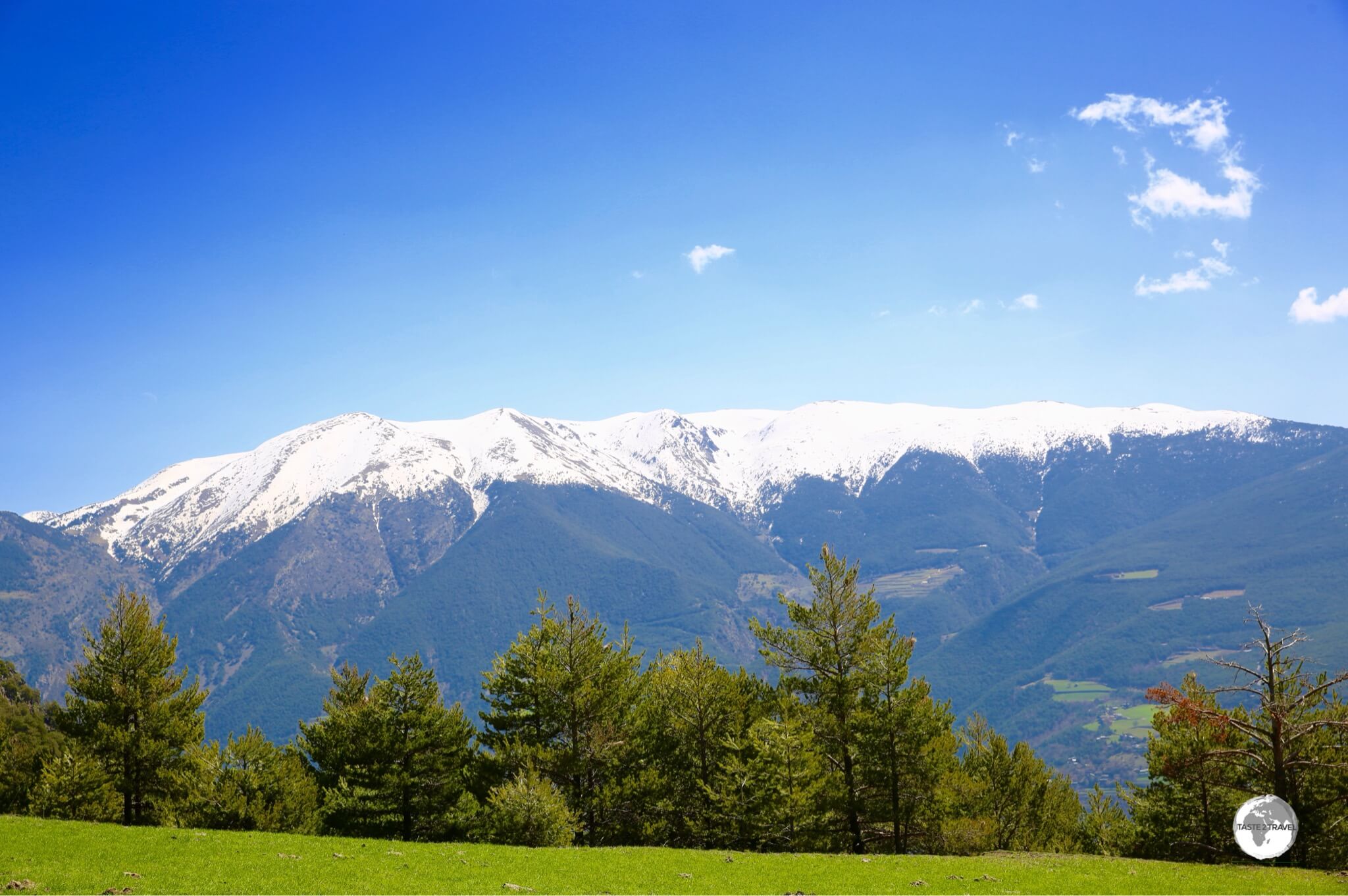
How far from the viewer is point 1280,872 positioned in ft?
113

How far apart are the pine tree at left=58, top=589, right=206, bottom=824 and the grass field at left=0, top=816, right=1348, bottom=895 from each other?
25.5ft

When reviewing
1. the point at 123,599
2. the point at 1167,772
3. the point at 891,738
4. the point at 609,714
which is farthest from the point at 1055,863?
the point at 123,599

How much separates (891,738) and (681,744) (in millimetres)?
12874

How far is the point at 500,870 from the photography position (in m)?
34.3

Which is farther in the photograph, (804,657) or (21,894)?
(804,657)

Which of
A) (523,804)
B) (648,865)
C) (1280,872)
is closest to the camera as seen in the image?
(1280,872)

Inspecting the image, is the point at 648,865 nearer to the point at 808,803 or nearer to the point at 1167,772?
the point at 808,803

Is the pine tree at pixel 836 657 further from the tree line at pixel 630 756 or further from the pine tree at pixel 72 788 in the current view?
the pine tree at pixel 72 788

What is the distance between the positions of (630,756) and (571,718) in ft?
15.2

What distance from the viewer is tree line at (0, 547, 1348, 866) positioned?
147 feet

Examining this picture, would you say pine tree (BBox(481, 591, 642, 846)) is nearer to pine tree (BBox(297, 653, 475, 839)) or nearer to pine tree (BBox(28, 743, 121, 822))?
pine tree (BBox(297, 653, 475, 839))

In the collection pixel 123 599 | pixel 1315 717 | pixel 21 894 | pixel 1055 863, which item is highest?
pixel 123 599

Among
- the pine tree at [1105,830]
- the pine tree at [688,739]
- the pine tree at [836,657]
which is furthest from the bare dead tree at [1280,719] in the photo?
the pine tree at [688,739]

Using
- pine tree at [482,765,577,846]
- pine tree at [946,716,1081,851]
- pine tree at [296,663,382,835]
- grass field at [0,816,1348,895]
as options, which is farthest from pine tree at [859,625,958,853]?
pine tree at [296,663,382,835]
